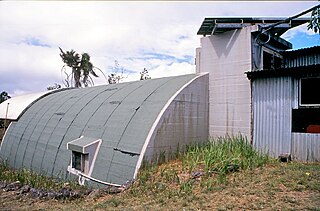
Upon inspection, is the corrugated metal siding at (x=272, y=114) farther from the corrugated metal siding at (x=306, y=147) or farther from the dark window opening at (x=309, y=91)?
the dark window opening at (x=309, y=91)

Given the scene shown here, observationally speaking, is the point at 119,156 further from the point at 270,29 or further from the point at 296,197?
the point at 270,29

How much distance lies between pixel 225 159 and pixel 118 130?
386cm

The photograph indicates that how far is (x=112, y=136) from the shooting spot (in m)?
10.4

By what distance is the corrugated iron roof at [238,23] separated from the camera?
11320 mm

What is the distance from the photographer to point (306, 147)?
9.21 metres

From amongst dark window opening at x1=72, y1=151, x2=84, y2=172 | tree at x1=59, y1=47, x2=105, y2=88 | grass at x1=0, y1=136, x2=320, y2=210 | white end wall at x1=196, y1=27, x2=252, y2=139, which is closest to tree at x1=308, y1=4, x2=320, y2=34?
grass at x1=0, y1=136, x2=320, y2=210

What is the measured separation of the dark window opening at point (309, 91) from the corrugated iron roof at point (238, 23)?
111 inches

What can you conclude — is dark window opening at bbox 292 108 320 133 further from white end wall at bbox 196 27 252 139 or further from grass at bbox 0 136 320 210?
white end wall at bbox 196 27 252 139

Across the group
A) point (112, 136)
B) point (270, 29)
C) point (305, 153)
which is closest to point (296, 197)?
point (305, 153)

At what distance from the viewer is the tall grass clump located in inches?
318

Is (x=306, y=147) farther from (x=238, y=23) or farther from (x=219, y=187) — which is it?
(x=238, y=23)

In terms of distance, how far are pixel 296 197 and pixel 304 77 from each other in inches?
185

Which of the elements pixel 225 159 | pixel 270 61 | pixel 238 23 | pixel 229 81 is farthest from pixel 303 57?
pixel 225 159

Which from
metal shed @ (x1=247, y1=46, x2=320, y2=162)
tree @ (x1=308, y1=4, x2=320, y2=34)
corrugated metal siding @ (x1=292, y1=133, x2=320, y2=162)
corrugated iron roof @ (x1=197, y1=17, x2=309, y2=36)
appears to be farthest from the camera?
corrugated iron roof @ (x1=197, y1=17, x2=309, y2=36)
